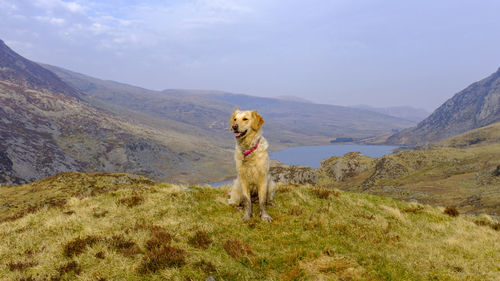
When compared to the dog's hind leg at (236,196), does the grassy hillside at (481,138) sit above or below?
above

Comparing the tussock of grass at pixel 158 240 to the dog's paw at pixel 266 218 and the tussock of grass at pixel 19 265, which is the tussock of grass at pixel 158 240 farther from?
the dog's paw at pixel 266 218

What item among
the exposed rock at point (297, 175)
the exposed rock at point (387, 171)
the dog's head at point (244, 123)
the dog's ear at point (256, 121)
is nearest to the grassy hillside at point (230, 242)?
the dog's head at point (244, 123)

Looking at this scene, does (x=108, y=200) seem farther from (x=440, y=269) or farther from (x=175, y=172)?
(x=175, y=172)

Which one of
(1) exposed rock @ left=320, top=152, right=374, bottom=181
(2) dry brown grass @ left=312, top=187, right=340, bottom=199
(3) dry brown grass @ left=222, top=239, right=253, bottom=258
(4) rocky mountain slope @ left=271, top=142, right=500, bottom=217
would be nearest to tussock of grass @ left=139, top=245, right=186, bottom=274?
(3) dry brown grass @ left=222, top=239, right=253, bottom=258

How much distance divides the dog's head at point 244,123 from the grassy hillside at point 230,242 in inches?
114

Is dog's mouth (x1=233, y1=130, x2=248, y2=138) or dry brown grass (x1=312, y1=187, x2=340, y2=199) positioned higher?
dog's mouth (x1=233, y1=130, x2=248, y2=138)

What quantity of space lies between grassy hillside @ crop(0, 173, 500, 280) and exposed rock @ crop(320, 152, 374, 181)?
202ft

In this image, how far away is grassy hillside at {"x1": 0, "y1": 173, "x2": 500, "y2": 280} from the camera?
5523 mm

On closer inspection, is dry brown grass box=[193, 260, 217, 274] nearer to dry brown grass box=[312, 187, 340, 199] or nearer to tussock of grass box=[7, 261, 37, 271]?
tussock of grass box=[7, 261, 37, 271]

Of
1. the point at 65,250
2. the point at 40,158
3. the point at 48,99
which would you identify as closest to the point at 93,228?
the point at 65,250

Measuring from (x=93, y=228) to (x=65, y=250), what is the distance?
141 cm

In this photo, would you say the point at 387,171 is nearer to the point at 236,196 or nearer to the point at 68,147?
the point at 236,196

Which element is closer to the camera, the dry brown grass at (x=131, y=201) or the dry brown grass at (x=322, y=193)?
the dry brown grass at (x=131, y=201)

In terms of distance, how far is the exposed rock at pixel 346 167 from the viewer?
7144cm
